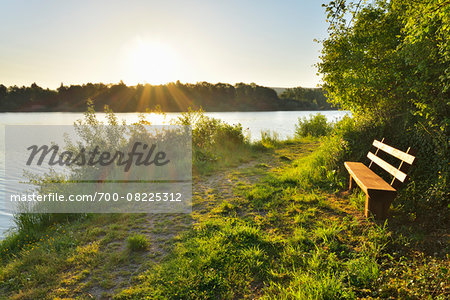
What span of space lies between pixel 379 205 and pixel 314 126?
45.0ft

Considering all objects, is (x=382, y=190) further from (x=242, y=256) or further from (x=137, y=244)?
(x=137, y=244)

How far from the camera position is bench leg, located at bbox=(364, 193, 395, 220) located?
140 inches

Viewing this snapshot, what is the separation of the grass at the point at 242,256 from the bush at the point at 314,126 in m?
11.5

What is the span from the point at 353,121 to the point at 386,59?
2.05 metres

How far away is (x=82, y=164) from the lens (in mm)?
7195

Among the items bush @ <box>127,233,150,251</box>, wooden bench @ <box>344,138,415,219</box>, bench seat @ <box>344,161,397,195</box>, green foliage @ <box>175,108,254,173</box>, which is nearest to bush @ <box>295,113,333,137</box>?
green foliage @ <box>175,108,254,173</box>

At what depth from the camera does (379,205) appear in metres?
3.62

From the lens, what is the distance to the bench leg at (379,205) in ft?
11.7

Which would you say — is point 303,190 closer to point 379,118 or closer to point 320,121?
point 379,118

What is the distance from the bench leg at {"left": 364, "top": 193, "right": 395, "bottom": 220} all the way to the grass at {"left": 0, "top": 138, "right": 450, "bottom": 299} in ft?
0.48

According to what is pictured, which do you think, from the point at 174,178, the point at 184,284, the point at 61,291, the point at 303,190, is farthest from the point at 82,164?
the point at 303,190

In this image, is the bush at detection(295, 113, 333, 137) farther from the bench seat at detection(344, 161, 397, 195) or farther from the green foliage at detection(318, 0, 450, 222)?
the bench seat at detection(344, 161, 397, 195)

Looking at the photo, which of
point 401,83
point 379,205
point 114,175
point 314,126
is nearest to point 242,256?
point 379,205

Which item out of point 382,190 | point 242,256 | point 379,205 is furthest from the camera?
point 379,205
